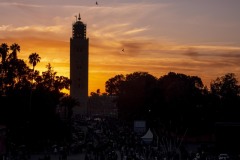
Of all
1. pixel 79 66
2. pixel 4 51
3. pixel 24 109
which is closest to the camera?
pixel 24 109

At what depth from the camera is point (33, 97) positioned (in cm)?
6612

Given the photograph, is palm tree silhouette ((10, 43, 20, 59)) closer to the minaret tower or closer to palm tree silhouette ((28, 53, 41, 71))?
palm tree silhouette ((28, 53, 41, 71))

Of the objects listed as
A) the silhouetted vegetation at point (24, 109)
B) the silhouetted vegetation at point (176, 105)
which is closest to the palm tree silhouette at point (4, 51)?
the silhouetted vegetation at point (24, 109)

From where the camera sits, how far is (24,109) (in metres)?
61.4

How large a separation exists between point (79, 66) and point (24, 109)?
73.4 meters

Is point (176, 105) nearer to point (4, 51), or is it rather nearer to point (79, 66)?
point (4, 51)

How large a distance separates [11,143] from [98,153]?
33.0 feet

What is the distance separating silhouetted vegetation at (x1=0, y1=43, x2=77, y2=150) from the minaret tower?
55.0m

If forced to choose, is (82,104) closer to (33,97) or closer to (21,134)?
(33,97)

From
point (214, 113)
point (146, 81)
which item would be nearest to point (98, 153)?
point (214, 113)

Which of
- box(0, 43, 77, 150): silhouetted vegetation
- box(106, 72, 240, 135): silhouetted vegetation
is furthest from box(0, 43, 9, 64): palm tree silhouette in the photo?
box(106, 72, 240, 135): silhouetted vegetation

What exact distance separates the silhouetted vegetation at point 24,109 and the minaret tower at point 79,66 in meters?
55.0

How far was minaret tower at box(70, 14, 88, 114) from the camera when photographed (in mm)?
133875

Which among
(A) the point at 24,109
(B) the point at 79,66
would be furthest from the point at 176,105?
(B) the point at 79,66
